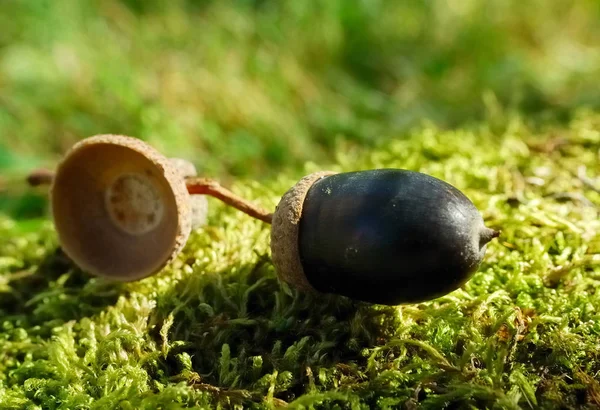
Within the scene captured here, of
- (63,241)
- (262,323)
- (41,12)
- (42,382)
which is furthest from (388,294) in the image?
(41,12)

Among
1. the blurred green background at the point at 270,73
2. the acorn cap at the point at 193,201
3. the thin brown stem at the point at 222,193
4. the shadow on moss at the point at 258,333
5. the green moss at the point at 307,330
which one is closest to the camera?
the green moss at the point at 307,330

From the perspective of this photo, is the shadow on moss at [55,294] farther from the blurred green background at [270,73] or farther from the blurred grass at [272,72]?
the blurred grass at [272,72]

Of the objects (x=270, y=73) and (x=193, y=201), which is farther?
(x=270, y=73)

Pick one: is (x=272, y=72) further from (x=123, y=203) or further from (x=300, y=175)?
(x=123, y=203)

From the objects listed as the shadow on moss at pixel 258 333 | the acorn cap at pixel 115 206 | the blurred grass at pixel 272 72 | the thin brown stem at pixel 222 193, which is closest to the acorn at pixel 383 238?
the shadow on moss at pixel 258 333

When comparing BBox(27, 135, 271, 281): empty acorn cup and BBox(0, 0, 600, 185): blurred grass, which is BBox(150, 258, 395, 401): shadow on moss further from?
BBox(0, 0, 600, 185): blurred grass

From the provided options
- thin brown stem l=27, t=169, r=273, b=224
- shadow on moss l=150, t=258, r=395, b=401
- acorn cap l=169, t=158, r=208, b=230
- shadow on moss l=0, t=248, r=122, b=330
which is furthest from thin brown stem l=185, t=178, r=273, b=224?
shadow on moss l=0, t=248, r=122, b=330

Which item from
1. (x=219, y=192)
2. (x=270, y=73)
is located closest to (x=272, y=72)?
(x=270, y=73)
